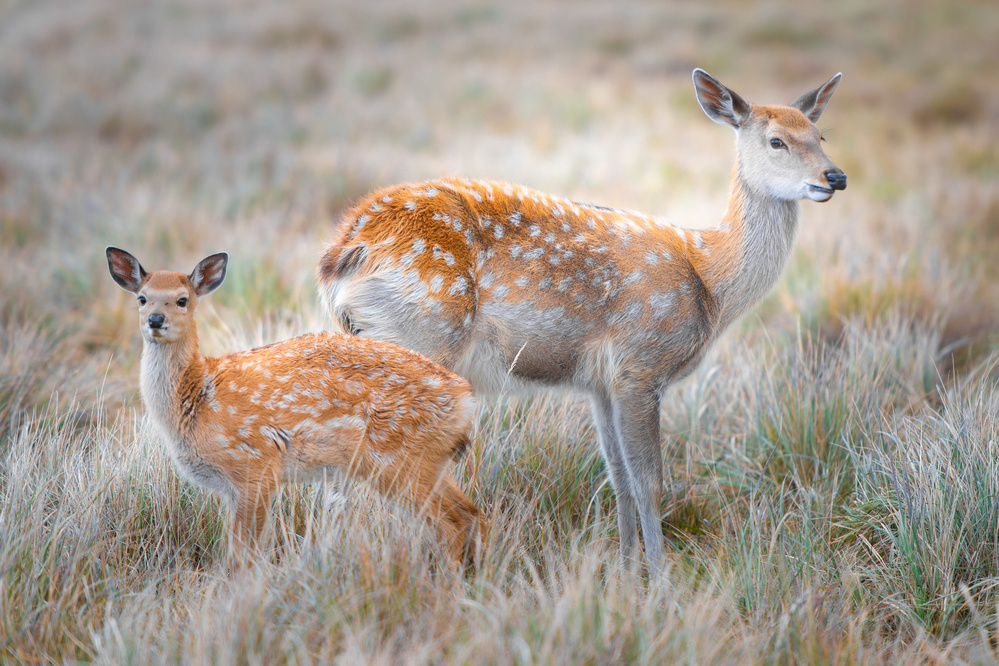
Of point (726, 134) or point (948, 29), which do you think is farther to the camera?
point (948, 29)

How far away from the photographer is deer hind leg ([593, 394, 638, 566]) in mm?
4117

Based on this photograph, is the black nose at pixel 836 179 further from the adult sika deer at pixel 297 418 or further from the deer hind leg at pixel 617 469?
the adult sika deer at pixel 297 418

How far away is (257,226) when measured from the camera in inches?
335

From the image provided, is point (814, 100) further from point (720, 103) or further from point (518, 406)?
point (518, 406)

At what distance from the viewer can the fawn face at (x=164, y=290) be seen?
10.4 feet

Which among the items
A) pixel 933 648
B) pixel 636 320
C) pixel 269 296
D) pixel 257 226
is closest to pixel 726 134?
pixel 257 226

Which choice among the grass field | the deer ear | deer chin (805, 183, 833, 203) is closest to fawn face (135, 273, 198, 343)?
the grass field

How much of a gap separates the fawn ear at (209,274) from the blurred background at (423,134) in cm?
179

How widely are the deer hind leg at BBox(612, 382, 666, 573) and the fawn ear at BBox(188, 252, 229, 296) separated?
6.10 feet

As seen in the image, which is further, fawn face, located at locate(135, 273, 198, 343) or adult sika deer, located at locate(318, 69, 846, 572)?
adult sika deer, located at locate(318, 69, 846, 572)

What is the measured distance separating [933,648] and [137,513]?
2.97m

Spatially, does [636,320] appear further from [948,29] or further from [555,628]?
[948,29]

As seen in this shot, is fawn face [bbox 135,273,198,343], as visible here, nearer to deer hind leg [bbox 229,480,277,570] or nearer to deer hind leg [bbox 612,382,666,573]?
deer hind leg [bbox 229,480,277,570]

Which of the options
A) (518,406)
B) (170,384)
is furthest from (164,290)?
(518,406)
